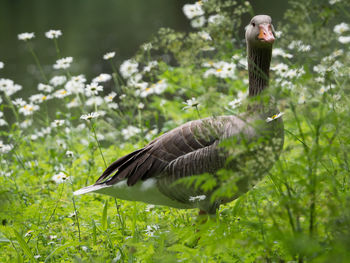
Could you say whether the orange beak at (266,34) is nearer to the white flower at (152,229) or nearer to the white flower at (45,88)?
the white flower at (152,229)

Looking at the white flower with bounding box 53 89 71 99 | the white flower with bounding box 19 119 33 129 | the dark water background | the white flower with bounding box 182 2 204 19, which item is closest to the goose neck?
the white flower with bounding box 182 2 204 19

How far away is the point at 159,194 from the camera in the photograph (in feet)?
11.8

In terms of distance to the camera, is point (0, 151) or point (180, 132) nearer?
point (180, 132)

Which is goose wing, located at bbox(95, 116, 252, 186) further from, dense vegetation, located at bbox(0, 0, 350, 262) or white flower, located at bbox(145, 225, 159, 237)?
white flower, located at bbox(145, 225, 159, 237)

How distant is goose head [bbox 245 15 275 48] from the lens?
342 cm

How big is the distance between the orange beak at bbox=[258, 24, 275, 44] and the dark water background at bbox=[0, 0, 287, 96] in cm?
660

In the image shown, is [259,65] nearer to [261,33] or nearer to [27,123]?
[261,33]

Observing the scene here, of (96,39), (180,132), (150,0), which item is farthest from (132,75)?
(150,0)

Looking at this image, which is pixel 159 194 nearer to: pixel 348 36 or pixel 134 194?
pixel 134 194

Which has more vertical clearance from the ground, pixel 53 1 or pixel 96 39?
pixel 53 1

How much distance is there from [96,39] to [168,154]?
40.4ft

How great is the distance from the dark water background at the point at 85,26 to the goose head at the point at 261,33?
6477 mm

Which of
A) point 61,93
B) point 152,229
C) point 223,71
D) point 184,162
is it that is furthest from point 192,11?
point 152,229

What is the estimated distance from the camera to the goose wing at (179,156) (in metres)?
3.33
